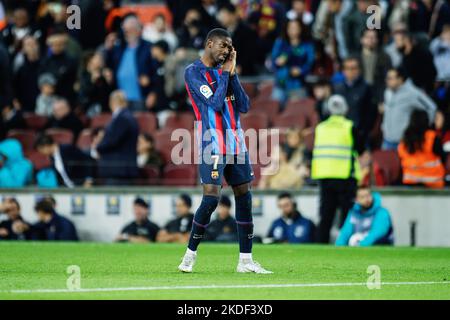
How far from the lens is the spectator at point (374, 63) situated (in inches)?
831

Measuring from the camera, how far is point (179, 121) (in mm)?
21641

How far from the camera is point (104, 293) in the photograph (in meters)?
9.95

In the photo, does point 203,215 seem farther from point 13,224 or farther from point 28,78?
point 28,78

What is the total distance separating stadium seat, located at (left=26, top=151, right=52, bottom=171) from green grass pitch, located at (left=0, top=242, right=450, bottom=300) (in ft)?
10.9

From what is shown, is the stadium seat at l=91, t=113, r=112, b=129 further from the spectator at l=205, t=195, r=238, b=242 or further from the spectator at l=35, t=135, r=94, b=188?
the spectator at l=205, t=195, r=238, b=242

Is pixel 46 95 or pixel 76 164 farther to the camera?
pixel 46 95

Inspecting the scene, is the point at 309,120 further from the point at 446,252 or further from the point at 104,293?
the point at 104,293

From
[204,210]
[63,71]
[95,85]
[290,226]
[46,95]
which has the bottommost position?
[290,226]

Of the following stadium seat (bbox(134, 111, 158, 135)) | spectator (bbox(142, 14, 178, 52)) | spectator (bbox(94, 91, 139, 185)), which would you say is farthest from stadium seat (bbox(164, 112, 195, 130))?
spectator (bbox(142, 14, 178, 52))

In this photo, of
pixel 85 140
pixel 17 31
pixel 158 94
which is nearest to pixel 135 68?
pixel 158 94

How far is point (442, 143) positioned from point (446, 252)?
364 centimetres

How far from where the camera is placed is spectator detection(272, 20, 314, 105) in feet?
71.7

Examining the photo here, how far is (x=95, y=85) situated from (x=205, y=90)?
454 inches
